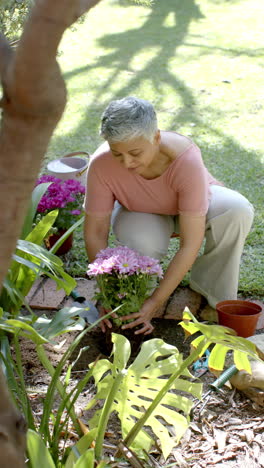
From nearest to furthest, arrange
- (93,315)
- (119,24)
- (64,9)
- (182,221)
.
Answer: (64,9), (182,221), (93,315), (119,24)

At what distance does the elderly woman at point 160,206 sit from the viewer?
2.51 meters

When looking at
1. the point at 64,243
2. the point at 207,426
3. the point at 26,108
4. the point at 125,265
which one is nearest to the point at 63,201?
the point at 64,243

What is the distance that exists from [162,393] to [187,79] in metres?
5.11

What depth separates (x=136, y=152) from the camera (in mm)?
2512

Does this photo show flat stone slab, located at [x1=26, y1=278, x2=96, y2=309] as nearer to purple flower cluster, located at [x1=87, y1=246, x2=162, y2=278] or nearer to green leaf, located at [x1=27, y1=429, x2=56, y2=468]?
purple flower cluster, located at [x1=87, y1=246, x2=162, y2=278]

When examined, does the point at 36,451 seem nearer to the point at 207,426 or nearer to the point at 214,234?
the point at 207,426

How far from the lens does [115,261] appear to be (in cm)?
249

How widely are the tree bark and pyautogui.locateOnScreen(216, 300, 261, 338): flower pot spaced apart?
1.85 meters

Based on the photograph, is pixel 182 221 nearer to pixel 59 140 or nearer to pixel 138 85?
pixel 59 140

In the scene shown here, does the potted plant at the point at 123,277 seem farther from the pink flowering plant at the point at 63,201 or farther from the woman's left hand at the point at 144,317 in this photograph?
the pink flowering plant at the point at 63,201

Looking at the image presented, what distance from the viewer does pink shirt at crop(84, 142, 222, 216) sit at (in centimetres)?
266

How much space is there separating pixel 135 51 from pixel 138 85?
1345mm

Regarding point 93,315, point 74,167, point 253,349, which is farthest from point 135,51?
point 253,349

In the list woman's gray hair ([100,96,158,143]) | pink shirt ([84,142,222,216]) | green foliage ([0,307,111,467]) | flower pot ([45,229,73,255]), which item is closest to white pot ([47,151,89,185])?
flower pot ([45,229,73,255])
